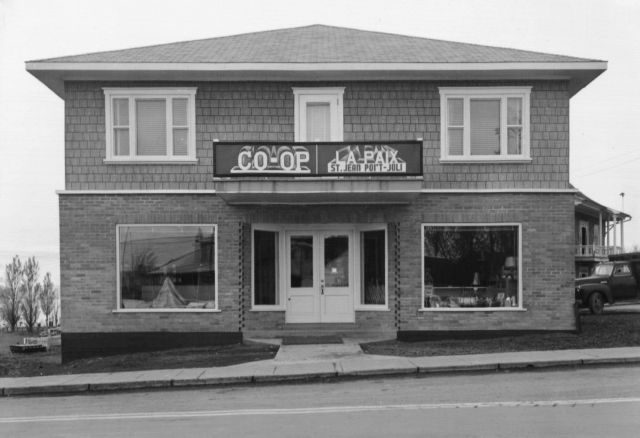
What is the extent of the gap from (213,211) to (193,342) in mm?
3002

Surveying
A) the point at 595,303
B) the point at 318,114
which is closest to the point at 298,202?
the point at 318,114

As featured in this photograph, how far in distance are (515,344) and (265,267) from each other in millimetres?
5878

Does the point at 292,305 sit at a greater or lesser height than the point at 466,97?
lesser

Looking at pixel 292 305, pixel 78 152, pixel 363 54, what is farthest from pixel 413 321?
pixel 78 152

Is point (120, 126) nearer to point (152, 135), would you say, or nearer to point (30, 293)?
point (152, 135)

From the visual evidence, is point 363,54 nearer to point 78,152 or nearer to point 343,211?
point 343,211

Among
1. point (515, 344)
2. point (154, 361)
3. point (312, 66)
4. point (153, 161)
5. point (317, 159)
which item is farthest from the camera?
point (153, 161)

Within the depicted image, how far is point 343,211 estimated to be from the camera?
1634cm

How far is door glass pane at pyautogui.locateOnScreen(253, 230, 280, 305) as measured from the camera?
1658 centimetres

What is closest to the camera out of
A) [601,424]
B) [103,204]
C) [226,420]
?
[601,424]

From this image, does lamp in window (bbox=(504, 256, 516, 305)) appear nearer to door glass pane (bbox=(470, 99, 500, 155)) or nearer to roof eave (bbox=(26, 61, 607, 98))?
door glass pane (bbox=(470, 99, 500, 155))

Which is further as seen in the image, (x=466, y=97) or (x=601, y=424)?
(x=466, y=97)

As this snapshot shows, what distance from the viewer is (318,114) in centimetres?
1639

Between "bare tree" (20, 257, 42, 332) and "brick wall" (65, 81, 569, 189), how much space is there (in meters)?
53.0
